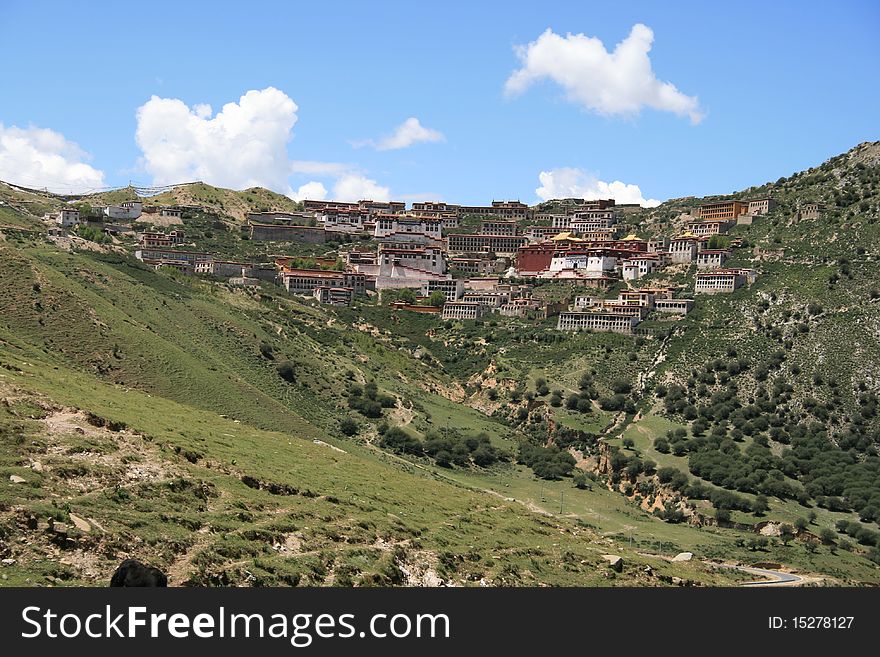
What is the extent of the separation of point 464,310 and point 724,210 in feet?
124

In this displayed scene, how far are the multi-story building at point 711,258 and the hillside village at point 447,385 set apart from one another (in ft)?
0.96

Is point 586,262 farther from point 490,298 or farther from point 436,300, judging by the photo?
point 436,300

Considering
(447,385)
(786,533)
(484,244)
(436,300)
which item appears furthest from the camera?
(484,244)

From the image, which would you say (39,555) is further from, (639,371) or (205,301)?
(639,371)

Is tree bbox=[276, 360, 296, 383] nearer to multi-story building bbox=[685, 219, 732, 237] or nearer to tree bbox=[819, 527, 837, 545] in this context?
tree bbox=[819, 527, 837, 545]

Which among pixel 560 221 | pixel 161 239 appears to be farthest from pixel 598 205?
pixel 161 239

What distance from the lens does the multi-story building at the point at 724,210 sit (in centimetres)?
13000

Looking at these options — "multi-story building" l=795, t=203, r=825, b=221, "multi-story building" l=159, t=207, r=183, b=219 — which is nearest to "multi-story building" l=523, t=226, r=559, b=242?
"multi-story building" l=795, t=203, r=825, b=221

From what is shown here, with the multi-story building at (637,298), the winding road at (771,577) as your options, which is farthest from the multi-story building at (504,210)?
the winding road at (771,577)

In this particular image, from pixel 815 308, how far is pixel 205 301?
53953 mm

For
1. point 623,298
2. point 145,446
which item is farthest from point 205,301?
point 145,446

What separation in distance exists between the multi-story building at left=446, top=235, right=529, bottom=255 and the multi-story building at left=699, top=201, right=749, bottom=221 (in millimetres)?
22637

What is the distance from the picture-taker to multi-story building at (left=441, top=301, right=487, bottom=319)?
11425 cm

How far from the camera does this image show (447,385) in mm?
97188
